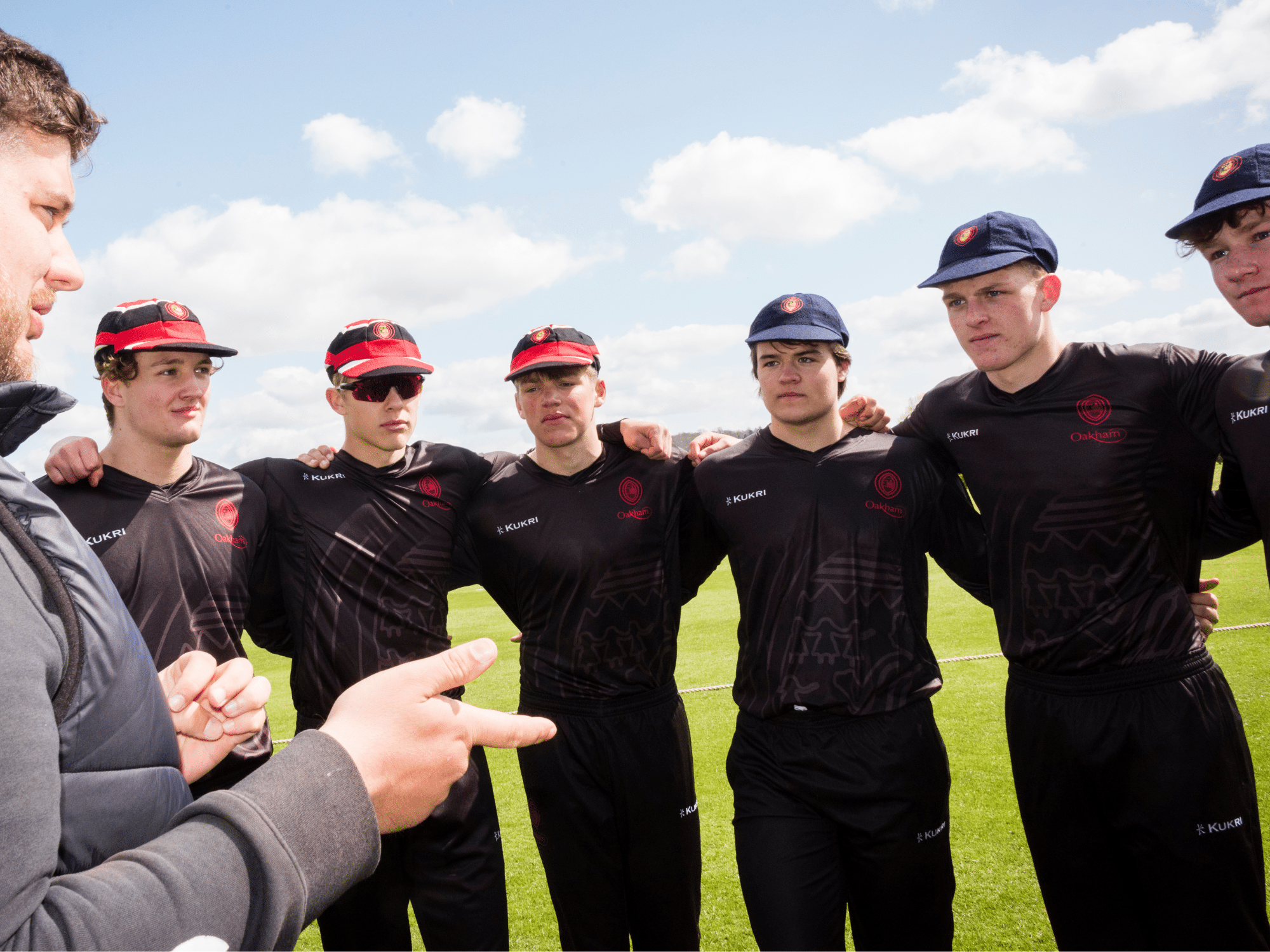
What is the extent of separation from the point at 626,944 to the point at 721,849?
1.57m

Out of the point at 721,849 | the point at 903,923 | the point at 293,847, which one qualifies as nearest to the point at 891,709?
the point at 903,923

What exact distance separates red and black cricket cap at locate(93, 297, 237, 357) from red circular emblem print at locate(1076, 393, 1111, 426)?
13.1ft

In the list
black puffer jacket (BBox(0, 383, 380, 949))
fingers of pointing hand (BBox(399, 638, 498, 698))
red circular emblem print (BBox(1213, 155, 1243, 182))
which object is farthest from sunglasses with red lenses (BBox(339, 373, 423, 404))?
red circular emblem print (BBox(1213, 155, 1243, 182))

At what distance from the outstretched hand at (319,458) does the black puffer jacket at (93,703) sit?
297 cm

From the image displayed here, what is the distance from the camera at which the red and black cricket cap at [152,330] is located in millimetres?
3699

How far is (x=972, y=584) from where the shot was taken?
3.91 m

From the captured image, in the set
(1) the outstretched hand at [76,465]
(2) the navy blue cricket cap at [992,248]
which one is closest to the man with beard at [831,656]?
(2) the navy blue cricket cap at [992,248]

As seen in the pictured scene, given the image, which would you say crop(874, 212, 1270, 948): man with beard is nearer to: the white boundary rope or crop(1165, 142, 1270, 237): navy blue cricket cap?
crop(1165, 142, 1270, 237): navy blue cricket cap

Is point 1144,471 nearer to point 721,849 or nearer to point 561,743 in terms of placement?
point 561,743

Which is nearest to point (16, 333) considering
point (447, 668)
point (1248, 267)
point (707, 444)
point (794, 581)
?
point (447, 668)

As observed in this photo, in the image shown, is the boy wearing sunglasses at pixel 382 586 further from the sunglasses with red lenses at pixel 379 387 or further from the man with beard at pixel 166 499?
the man with beard at pixel 166 499

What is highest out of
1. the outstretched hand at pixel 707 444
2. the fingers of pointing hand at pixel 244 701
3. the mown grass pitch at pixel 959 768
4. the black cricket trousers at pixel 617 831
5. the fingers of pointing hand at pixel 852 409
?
the fingers of pointing hand at pixel 852 409

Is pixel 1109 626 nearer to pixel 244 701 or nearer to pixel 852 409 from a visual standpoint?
pixel 852 409

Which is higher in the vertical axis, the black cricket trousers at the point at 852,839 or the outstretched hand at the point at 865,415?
the outstretched hand at the point at 865,415
